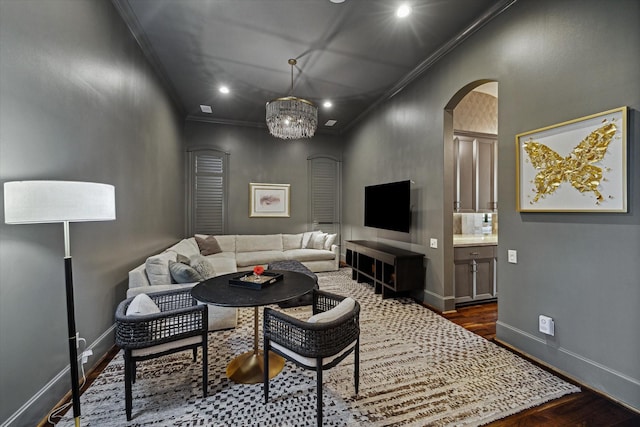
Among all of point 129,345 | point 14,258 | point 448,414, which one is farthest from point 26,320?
point 448,414

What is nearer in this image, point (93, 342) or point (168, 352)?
point (168, 352)

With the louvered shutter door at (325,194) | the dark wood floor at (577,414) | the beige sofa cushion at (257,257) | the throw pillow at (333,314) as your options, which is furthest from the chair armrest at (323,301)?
the louvered shutter door at (325,194)

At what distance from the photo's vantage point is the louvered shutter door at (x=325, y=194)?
6.49m

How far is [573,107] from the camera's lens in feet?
6.58

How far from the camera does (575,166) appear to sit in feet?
6.52

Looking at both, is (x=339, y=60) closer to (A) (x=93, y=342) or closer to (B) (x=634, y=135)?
(B) (x=634, y=135)

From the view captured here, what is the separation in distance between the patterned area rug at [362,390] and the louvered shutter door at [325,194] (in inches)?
160

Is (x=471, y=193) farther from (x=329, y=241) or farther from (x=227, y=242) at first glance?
(x=227, y=242)

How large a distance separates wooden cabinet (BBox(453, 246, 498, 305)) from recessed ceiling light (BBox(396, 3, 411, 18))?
272 cm

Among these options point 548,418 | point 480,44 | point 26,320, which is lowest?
point 548,418

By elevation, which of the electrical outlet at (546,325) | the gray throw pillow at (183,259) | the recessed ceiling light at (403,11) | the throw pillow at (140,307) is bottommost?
the electrical outlet at (546,325)

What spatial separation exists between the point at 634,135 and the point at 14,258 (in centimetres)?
380

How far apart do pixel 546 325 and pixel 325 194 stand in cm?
491

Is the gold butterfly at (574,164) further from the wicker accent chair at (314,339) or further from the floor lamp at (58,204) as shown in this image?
the floor lamp at (58,204)
